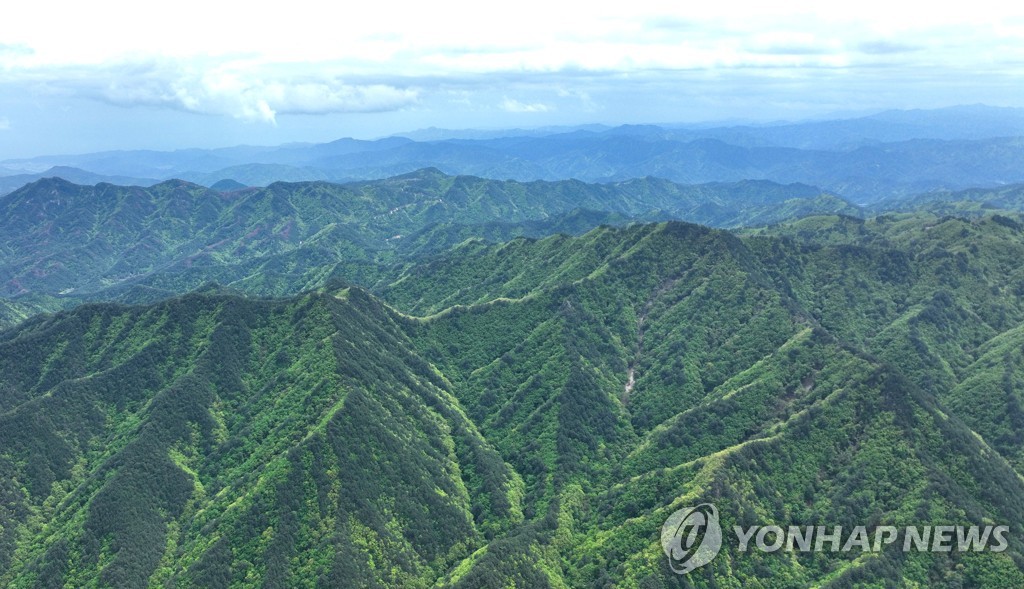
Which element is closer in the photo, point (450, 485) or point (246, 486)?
point (246, 486)

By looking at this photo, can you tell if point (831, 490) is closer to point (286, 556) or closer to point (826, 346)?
point (826, 346)

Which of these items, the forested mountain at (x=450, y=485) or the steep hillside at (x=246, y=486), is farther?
the steep hillside at (x=246, y=486)

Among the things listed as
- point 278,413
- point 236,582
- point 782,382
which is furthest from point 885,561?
point 278,413

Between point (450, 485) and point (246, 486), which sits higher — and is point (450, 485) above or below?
below

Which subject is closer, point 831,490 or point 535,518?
point 831,490

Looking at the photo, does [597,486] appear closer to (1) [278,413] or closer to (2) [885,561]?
(2) [885,561]

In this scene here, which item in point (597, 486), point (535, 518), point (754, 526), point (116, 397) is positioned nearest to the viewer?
point (754, 526)

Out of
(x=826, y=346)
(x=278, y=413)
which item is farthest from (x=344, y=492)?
(x=826, y=346)

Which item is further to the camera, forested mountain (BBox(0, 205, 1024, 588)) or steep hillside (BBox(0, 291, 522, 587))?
steep hillside (BBox(0, 291, 522, 587))

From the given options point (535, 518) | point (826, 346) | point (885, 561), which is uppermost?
point (826, 346)

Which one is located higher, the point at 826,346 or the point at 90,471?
the point at 826,346

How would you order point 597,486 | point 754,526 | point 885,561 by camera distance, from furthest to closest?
1. point 597,486
2. point 754,526
3. point 885,561
